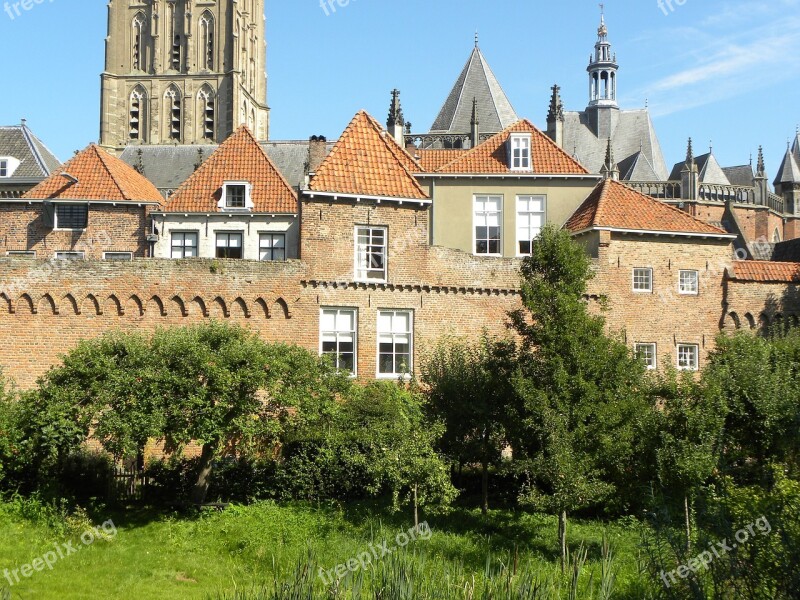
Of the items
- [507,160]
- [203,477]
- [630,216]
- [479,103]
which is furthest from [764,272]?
[479,103]

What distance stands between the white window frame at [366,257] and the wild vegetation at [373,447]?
456cm

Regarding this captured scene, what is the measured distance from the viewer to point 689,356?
3169cm

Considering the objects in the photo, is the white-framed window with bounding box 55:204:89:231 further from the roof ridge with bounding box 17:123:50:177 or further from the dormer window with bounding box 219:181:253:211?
the roof ridge with bounding box 17:123:50:177

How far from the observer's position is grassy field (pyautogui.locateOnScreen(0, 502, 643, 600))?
20.5m

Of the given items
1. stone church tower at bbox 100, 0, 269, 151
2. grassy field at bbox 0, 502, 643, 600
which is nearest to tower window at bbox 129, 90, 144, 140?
stone church tower at bbox 100, 0, 269, 151

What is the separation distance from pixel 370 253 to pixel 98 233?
15.9 meters

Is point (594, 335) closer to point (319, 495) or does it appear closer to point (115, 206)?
point (319, 495)

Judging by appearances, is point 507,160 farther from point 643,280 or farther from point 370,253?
point 370,253

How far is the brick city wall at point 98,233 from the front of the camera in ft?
131

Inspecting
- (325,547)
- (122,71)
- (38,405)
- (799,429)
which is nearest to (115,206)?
(38,405)

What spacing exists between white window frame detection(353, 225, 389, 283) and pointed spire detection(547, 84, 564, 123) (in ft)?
111

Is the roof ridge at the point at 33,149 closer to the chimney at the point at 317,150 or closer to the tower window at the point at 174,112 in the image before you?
the chimney at the point at 317,150

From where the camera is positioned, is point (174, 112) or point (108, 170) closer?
point (108, 170)

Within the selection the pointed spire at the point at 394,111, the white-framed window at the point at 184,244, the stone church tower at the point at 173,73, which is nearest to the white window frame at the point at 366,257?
the white-framed window at the point at 184,244
